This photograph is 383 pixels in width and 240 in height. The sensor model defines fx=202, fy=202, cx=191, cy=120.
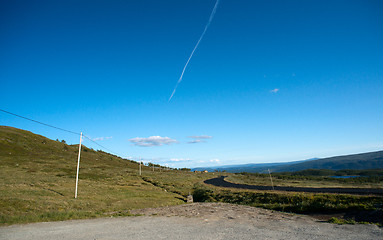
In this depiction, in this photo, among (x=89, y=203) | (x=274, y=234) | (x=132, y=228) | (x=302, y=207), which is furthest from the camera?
(x=89, y=203)

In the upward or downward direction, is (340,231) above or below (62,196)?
below

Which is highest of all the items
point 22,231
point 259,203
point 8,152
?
point 8,152

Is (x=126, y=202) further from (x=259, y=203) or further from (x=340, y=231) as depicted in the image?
(x=340, y=231)

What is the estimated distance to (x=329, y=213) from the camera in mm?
20688

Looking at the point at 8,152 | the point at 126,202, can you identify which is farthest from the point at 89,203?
the point at 8,152

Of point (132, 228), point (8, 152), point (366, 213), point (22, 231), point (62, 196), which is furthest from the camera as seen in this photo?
point (8, 152)

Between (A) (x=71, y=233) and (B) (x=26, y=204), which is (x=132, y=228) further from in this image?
A: (B) (x=26, y=204)

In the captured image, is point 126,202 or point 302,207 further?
point 126,202

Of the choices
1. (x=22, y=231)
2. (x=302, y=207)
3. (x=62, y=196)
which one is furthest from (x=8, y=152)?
(x=302, y=207)

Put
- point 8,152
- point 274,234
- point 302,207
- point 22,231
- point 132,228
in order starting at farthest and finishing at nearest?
point 8,152 → point 302,207 → point 132,228 → point 22,231 → point 274,234

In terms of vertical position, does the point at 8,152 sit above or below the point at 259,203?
above

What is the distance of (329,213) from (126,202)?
24947mm

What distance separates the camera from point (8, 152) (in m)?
72.7

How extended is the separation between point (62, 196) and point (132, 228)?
19.0m
